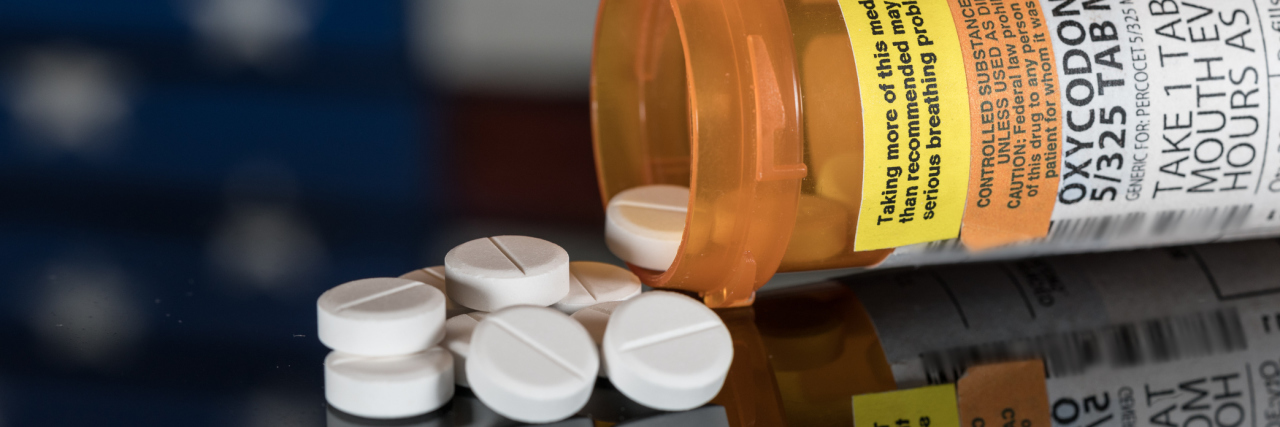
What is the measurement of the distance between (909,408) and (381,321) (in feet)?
1.36

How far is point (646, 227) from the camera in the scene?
3.36 feet

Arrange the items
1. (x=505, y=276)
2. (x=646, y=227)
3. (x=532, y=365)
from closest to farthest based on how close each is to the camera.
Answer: (x=532, y=365), (x=505, y=276), (x=646, y=227)

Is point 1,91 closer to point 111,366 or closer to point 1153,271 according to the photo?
point 111,366

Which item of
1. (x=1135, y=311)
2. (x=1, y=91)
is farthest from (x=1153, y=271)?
(x=1, y=91)

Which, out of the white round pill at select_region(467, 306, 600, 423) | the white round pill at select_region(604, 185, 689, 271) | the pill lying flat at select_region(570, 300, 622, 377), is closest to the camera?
the white round pill at select_region(467, 306, 600, 423)

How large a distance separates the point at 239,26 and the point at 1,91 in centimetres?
40

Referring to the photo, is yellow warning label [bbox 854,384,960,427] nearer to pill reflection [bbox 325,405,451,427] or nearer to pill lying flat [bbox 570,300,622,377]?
pill lying flat [bbox 570,300,622,377]

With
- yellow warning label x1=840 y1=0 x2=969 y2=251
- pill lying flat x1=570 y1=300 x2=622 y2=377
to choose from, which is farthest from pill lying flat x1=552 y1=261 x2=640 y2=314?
yellow warning label x1=840 y1=0 x2=969 y2=251

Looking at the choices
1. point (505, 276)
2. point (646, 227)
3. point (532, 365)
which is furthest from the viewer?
point (646, 227)

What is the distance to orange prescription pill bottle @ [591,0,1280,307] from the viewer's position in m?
0.87

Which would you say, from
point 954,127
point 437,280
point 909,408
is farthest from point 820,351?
point 437,280

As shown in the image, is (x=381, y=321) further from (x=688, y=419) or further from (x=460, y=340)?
(x=688, y=419)

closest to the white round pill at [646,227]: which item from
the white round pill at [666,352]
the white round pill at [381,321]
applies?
the white round pill at [666,352]

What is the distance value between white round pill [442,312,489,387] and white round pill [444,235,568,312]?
0.07 ft
